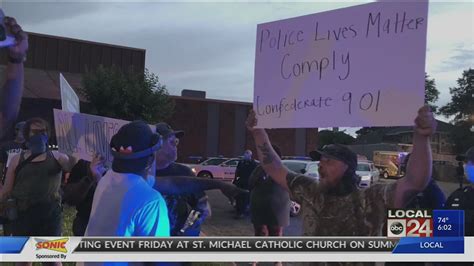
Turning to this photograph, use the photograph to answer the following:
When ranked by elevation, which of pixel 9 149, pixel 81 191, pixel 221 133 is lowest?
pixel 81 191

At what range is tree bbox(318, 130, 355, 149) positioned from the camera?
2.41 metres

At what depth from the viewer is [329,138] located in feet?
8.05

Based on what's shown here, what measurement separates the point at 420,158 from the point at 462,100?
25.9 inches

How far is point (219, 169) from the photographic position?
385 cm

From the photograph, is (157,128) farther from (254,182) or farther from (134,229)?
(254,182)

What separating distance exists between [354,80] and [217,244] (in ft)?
3.36

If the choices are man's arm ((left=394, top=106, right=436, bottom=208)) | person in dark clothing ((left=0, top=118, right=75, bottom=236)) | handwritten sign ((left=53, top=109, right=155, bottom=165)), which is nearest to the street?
man's arm ((left=394, top=106, right=436, bottom=208))

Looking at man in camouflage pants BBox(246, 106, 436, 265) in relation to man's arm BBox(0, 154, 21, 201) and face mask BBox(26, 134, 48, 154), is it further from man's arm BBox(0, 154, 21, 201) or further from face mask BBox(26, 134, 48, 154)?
man's arm BBox(0, 154, 21, 201)

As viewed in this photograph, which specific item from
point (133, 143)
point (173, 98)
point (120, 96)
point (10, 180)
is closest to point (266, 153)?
point (133, 143)

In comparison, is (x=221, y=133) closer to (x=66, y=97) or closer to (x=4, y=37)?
(x=66, y=97)

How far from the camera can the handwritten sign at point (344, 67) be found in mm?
2047

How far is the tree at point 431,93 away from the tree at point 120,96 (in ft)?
9.01

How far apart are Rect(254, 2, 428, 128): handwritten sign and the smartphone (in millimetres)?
1238

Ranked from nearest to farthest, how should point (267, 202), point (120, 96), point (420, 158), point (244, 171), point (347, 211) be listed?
point (420, 158), point (347, 211), point (267, 202), point (244, 171), point (120, 96)
